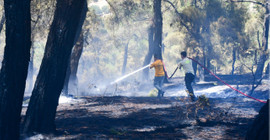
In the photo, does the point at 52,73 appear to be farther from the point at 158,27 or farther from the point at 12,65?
the point at 158,27

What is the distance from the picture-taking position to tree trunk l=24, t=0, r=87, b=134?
6.62 m

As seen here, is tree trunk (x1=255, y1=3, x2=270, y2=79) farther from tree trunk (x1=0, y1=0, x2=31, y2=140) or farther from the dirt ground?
tree trunk (x1=0, y1=0, x2=31, y2=140)

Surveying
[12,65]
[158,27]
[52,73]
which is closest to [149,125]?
[52,73]

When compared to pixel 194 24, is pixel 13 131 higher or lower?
lower

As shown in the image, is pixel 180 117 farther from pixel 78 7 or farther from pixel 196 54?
pixel 196 54

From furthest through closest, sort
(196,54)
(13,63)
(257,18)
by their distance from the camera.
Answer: (257,18)
(196,54)
(13,63)

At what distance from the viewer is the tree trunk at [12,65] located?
5562mm

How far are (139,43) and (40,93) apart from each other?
53662mm

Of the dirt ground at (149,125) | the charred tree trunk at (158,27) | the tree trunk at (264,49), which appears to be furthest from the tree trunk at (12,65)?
the tree trunk at (264,49)

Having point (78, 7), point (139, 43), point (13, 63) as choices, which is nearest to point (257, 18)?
point (78, 7)

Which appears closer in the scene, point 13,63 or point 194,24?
point 13,63

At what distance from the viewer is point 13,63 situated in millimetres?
5578

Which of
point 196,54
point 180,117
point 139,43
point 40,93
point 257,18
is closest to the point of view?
point 40,93

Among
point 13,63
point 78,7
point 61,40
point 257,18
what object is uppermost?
point 257,18
